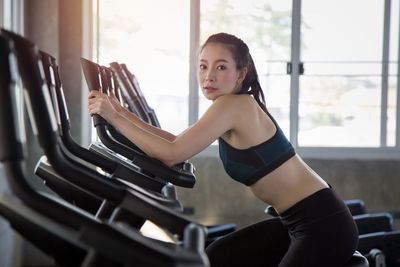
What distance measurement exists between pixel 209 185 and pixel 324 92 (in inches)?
44.2

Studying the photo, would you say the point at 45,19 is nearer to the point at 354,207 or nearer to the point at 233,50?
the point at 233,50

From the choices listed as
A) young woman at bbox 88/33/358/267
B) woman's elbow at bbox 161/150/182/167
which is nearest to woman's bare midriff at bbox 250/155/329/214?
young woman at bbox 88/33/358/267

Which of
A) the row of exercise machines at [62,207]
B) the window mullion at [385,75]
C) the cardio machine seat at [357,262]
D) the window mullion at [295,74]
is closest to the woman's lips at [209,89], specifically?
the row of exercise machines at [62,207]

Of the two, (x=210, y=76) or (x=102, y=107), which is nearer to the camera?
(x=102, y=107)

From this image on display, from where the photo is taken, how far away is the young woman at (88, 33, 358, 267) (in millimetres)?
1466

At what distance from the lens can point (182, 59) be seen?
12.3 ft

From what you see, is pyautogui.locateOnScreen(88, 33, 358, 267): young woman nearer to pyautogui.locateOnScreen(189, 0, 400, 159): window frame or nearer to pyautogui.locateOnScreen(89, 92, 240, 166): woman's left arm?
pyautogui.locateOnScreen(89, 92, 240, 166): woman's left arm

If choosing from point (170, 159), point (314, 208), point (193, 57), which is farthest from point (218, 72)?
point (193, 57)

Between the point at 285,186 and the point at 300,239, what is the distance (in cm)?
17

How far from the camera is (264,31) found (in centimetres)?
380

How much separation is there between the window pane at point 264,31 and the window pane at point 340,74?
0.45 ft

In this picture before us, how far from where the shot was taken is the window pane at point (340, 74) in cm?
379

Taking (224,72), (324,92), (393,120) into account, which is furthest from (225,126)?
(393,120)

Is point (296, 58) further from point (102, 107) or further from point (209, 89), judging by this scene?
point (102, 107)
